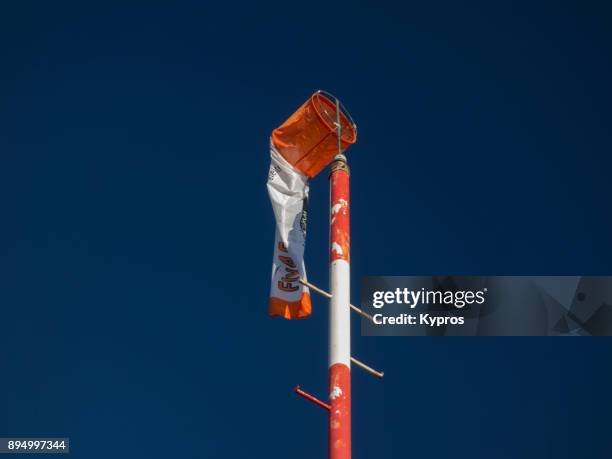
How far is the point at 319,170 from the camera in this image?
13273 millimetres

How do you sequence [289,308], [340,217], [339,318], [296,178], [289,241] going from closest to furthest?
[339,318]
[340,217]
[289,308]
[289,241]
[296,178]

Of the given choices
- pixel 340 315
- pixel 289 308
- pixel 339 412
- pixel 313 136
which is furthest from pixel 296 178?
pixel 339 412

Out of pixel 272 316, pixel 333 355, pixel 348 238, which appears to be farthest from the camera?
pixel 272 316

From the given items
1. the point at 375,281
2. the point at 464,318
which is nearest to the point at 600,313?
the point at 464,318

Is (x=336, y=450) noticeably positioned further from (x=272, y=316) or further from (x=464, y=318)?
(x=464, y=318)

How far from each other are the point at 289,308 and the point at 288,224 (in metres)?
1.23

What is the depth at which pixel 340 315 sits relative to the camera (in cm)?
1045

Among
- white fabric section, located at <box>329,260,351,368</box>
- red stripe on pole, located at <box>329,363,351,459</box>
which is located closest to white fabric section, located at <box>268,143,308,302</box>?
white fabric section, located at <box>329,260,351,368</box>

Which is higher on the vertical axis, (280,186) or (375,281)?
(280,186)

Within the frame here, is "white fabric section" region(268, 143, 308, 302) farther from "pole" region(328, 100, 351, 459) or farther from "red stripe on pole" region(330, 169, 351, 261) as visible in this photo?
"red stripe on pole" region(330, 169, 351, 261)

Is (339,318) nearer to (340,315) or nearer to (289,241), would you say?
(340,315)

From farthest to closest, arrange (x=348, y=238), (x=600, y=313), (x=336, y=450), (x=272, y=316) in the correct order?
(x=600, y=313) < (x=272, y=316) < (x=348, y=238) < (x=336, y=450)

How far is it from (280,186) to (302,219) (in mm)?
626

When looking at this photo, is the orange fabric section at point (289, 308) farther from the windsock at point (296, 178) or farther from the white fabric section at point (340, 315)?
the white fabric section at point (340, 315)
